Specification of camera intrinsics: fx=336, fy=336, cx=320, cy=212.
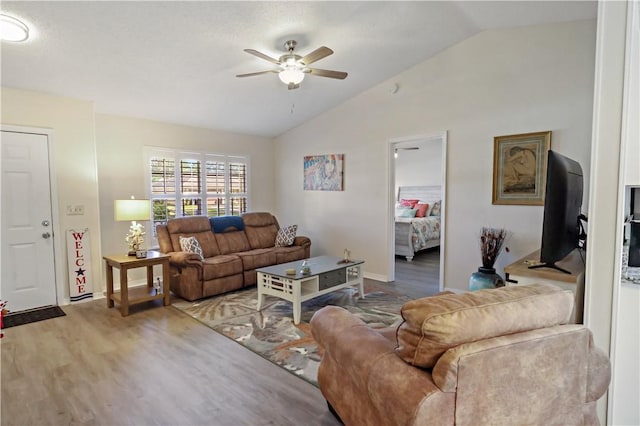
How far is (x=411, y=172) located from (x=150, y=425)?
7.65 meters

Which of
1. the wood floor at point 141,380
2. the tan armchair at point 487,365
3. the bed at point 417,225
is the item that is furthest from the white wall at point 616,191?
the bed at point 417,225

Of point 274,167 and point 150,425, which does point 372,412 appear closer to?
point 150,425

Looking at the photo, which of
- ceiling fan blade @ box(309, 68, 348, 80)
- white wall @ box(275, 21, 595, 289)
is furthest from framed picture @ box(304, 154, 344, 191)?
ceiling fan blade @ box(309, 68, 348, 80)

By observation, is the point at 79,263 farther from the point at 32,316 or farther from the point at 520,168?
the point at 520,168

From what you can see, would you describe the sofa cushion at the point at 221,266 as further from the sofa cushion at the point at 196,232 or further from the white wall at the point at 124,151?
the white wall at the point at 124,151

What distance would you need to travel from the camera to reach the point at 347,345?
154 centimetres

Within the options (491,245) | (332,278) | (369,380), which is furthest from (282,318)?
(491,245)

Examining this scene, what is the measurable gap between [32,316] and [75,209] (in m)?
1.22

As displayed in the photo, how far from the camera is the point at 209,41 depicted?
123 inches

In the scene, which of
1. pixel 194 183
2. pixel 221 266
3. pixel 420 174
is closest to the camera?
pixel 221 266

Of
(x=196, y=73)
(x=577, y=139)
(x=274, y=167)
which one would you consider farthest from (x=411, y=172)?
(x=196, y=73)

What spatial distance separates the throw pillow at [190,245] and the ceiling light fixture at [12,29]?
97.5 inches

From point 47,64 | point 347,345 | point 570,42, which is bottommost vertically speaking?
point 347,345

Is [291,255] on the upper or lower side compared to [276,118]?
lower
